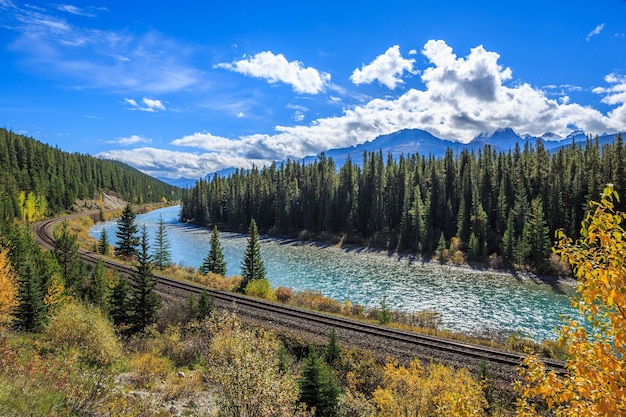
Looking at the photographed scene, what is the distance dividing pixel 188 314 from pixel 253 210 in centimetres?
9473

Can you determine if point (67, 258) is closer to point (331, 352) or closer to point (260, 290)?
point (260, 290)

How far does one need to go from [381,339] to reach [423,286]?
2737 cm

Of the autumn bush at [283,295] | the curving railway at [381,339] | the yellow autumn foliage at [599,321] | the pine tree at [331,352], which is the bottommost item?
the autumn bush at [283,295]

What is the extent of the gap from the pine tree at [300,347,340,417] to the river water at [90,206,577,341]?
17319mm

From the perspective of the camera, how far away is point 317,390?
16.3 metres

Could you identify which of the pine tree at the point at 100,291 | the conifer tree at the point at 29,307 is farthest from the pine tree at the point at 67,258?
the conifer tree at the point at 29,307

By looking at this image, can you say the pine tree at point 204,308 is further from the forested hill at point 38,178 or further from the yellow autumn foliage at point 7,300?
the forested hill at point 38,178

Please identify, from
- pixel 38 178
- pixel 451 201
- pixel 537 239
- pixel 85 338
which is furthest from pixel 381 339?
pixel 38 178

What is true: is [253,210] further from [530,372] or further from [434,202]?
[530,372]

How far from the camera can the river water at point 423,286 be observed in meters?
37.2

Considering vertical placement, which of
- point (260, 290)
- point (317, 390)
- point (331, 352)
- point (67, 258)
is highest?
point (67, 258)

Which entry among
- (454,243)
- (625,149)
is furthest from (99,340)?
(625,149)

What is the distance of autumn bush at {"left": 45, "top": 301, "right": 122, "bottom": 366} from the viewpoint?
19.0 metres

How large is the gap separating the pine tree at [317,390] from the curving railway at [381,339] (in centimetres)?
687
